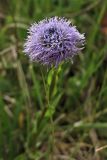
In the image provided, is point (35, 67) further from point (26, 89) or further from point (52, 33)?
point (52, 33)

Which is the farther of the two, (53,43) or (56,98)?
(56,98)

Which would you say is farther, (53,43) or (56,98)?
(56,98)

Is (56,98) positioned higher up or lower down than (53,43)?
lower down

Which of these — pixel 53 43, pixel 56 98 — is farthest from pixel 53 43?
pixel 56 98

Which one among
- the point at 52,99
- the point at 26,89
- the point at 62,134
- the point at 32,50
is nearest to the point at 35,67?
the point at 26,89

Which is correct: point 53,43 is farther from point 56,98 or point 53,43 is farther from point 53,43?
point 56,98

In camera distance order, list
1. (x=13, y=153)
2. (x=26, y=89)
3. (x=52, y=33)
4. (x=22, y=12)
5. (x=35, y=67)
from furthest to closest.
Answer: (x=22, y=12) < (x=35, y=67) < (x=26, y=89) < (x=13, y=153) < (x=52, y=33)
